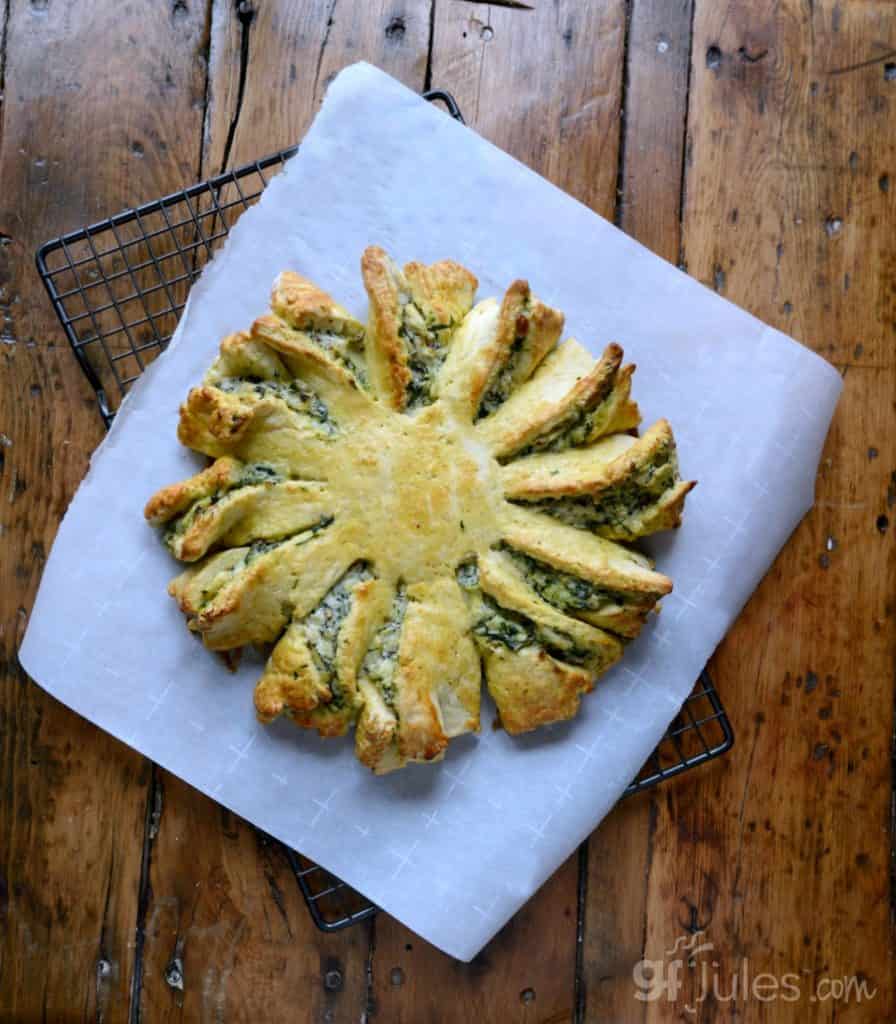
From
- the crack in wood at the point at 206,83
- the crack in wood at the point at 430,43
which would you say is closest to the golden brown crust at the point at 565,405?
the crack in wood at the point at 430,43

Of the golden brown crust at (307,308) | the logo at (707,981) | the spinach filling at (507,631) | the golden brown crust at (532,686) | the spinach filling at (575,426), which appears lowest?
the logo at (707,981)

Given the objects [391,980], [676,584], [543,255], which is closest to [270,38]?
[543,255]

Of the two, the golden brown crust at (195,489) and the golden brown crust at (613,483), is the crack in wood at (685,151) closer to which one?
the golden brown crust at (613,483)

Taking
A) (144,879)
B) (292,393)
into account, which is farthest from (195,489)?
(144,879)

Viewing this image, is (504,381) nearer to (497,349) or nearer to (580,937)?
(497,349)

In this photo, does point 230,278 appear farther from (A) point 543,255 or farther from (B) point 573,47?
(B) point 573,47

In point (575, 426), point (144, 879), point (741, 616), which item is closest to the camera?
point (575, 426)

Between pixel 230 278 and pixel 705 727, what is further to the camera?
pixel 705 727
